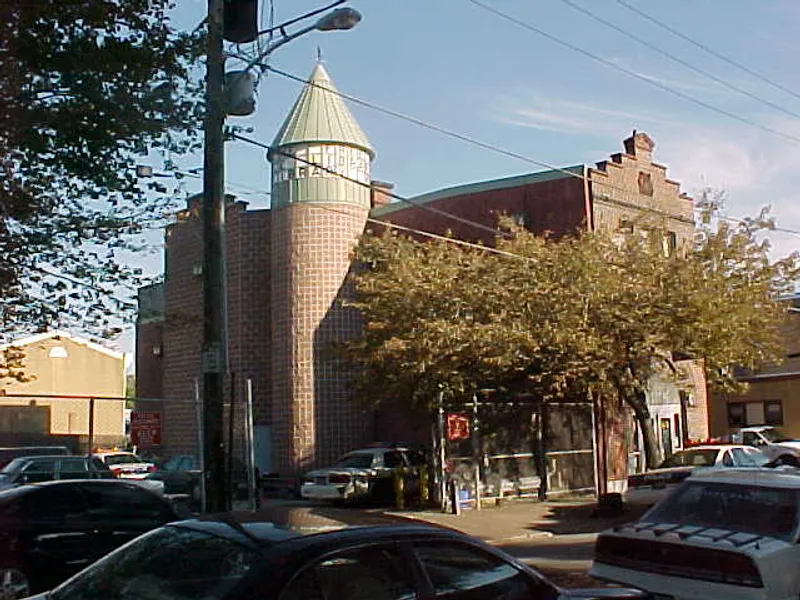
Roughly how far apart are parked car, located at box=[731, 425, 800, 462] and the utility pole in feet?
61.3

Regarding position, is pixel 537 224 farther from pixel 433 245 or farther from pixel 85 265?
pixel 85 265

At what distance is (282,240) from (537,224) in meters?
8.23

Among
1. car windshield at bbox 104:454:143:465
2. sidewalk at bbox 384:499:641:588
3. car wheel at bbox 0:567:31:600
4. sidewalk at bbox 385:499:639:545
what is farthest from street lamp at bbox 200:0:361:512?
car windshield at bbox 104:454:143:465

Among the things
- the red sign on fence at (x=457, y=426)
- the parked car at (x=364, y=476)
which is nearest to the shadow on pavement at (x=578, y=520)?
the red sign on fence at (x=457, y=426)

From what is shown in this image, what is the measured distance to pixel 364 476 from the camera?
25203 mm

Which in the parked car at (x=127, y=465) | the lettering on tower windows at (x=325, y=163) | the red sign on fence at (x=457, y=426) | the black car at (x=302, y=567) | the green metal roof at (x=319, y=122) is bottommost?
the parked car at (x=127, y=465)

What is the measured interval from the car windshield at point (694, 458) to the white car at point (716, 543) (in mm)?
11491

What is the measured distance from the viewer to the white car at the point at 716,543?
784 cm

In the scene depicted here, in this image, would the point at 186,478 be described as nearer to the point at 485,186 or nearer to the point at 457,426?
the point at 457,426

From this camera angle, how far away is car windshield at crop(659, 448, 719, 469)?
822 inches

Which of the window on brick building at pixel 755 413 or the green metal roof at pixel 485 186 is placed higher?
the green metal roof at pixel 485 186

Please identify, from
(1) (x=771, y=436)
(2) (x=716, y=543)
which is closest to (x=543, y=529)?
(2) (x=716, y=543)

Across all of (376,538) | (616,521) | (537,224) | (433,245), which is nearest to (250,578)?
(376,538)

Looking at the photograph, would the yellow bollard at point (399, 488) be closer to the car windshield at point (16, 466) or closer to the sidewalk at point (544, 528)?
the sidewalk at point (544, 528)
